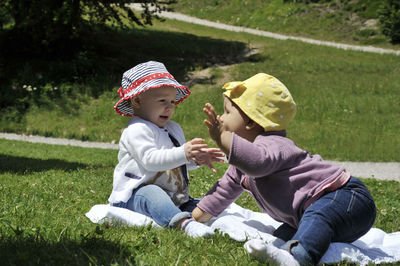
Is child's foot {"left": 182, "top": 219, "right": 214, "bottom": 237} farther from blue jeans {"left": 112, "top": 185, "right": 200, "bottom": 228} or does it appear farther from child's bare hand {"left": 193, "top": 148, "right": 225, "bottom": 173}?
child's bare hand {"left": 193, "top": 148, "right": 225, "bottom": 173}

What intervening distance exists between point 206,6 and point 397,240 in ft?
110

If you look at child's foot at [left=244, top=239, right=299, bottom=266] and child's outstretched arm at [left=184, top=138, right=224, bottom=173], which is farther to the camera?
child's outstretched arm at [left=184, top=138, right=224, bottom=173]

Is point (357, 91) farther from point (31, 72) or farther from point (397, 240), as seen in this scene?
point (397, 240)

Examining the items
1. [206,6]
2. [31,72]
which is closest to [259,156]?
[31,72]

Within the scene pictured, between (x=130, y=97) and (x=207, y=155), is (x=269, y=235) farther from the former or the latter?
(x=130, y=97)

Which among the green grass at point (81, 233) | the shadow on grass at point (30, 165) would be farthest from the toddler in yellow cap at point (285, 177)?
the shadow on grass at point (30, 165)

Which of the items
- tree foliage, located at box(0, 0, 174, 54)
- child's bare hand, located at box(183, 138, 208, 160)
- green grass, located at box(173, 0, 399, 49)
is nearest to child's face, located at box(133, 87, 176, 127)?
child's bare hand, located at box(183, 138, 208, 160)

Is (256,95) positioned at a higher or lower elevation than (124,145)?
higher

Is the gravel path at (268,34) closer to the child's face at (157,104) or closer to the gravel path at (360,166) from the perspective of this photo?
the gravel path at (360,166)

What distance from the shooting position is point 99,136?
46.4ft

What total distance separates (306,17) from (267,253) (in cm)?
2910

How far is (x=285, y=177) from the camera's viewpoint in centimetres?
365

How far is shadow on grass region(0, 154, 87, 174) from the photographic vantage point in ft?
26.3

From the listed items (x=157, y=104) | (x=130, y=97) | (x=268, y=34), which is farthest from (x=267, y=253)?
(x=268, y=34)
